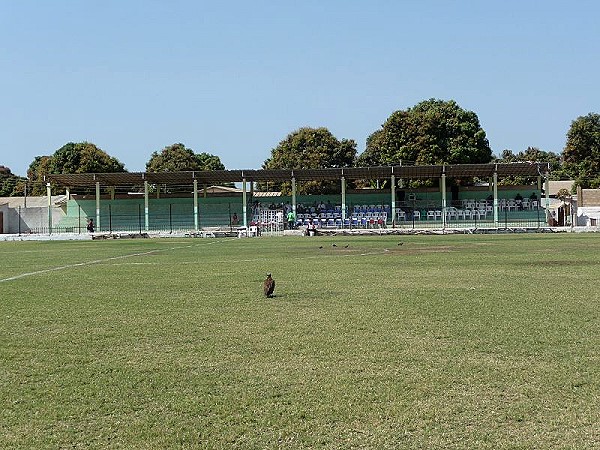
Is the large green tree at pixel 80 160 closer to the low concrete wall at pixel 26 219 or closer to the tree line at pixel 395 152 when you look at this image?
the tree line at pixel 395 152

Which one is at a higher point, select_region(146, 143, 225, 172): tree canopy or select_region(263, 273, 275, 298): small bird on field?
select_region(146, 143, 225, 172): tree canopy

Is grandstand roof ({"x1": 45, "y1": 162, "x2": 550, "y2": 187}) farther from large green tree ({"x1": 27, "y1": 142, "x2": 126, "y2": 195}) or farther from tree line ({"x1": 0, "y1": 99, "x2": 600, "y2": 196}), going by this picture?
large green tree ({"x1": 27, "y1": 142, "x2": 126, "y2": 195})

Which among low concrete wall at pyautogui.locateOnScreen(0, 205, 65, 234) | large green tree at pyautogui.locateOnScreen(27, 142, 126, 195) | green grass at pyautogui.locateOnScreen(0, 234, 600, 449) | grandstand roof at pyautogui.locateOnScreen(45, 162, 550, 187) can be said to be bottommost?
green grass at pyautogui.locateOnScreen(0, 234, 600, 449)

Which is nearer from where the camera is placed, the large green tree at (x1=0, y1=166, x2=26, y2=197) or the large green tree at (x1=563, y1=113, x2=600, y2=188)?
the large green tree at (x1=563, y1=113, x2=600, y2=188)

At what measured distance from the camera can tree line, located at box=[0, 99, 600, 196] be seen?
8075 centimetres

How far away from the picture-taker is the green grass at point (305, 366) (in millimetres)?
5887

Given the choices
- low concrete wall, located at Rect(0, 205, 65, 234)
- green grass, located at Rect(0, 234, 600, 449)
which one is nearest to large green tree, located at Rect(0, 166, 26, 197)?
low concrete wall, located at Rect(0, 205, 65, 234)

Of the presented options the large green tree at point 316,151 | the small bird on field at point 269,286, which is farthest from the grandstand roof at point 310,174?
the small bird on field at point 269,286

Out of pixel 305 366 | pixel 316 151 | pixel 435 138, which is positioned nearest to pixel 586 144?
pixel 435 138

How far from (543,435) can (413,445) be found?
940mm

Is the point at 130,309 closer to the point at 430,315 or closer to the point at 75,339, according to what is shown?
the point at 75,339

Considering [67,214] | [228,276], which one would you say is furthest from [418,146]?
[228,276]

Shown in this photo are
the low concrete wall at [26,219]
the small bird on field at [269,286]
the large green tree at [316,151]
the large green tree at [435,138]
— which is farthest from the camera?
the large green tree at [316,151]

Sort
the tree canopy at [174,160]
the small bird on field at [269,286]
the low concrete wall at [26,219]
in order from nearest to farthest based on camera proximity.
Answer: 1. the small bird on field at [269,286]
2. the low concrete wall at [26,219]
3. the tree canopy at [174,160]
